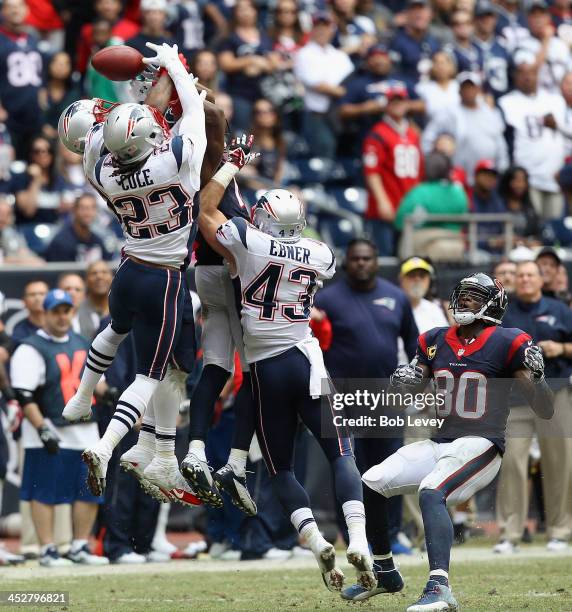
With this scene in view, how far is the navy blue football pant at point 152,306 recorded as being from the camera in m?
8.26

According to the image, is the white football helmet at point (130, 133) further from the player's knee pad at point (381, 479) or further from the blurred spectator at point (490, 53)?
the blurred spectator at point (490, 53)

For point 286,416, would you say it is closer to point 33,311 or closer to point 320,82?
point 33,311

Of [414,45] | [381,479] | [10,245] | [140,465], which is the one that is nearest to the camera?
[381,479]

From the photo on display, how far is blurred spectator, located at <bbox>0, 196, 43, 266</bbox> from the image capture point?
1289 centimetres

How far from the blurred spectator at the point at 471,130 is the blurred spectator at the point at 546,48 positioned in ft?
5.18

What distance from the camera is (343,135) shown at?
631 inches

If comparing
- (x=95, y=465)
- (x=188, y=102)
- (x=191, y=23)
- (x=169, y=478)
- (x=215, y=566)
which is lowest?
(x=215, y=566)

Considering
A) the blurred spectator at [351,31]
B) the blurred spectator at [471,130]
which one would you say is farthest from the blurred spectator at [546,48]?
the blurred spectator at [351,31]

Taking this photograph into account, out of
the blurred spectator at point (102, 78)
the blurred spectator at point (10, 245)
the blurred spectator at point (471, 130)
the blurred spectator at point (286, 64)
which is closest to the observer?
the blurred spectator at point (10, 245)

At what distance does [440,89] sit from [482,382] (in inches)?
332

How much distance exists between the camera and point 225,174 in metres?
8.68

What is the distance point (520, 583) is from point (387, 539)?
48.0 inches

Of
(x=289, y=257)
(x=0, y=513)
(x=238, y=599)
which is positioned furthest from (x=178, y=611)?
(x=0, y=513)

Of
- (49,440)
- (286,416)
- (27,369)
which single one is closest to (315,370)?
(286,416)
